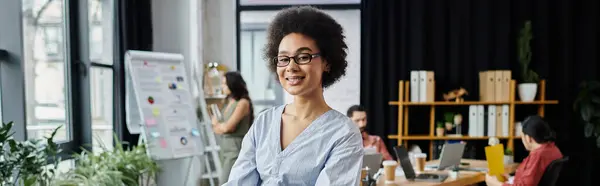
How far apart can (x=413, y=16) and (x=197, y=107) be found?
2097 mm

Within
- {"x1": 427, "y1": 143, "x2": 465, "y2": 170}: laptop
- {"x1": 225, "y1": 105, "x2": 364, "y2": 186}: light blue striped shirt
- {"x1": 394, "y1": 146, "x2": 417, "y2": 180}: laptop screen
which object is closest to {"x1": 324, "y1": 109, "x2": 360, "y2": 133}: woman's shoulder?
{"x1": 225, "y1": 105, "x2": 364, "y2": 186}: light blue striped shirt

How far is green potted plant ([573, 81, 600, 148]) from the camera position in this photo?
4219 mm

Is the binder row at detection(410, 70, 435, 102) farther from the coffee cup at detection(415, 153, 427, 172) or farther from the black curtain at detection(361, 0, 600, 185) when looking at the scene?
the coffee cup at detection(415, 153, 427, 172)

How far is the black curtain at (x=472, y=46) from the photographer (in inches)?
180

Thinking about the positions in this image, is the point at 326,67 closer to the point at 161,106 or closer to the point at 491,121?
the point at 161,106

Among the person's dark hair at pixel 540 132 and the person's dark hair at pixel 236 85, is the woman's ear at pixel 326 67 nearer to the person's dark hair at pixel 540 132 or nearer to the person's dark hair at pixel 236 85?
the person's dark hair at pixel 540 132

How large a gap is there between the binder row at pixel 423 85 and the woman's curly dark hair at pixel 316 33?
3.18 m

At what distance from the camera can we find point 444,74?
183 inches

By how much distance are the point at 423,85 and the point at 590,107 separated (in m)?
1.39

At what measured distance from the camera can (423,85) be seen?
437 centimetres

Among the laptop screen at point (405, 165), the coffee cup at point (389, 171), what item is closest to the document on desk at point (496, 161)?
the laptop screen at point (405, 165)

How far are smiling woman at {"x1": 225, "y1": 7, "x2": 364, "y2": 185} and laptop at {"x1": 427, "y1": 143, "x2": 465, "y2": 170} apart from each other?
219 centimetres

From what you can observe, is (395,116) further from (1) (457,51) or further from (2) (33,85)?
(2) (33,85)

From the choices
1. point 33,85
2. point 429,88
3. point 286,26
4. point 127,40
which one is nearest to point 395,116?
point 429,88
